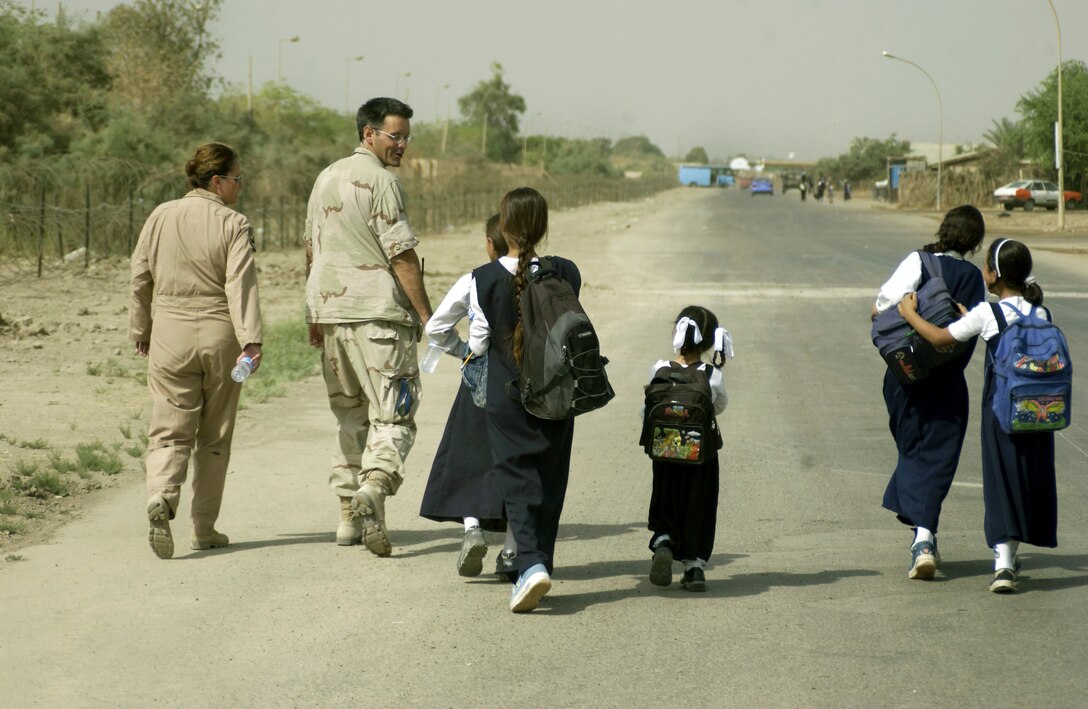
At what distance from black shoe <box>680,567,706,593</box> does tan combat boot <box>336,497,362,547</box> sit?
5.27ft

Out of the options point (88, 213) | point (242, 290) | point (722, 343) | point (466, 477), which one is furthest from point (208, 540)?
point (88, 213)

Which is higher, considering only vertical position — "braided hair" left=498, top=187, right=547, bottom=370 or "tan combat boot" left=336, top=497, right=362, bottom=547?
"braided hair" left=498, top=187, right=547, bottom=370

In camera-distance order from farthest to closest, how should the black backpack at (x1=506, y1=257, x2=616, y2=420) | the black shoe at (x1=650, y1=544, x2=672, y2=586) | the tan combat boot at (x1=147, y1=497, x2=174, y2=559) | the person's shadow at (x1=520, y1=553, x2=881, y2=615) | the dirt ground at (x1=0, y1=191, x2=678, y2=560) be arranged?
the dirt ground at (x1=0, y1=191, x2=678, y2=560)
the tan combat boot at (x1=147, y1=497, x2=174, y2=559)
the black shoe at (x1=650, y1=544, x2=672, y2=586)
the person's shadow at (x1=520, y1=553, x2=881, y2=615)
the black backpack at (x1=506, y1=257, x2=616, y2=420)

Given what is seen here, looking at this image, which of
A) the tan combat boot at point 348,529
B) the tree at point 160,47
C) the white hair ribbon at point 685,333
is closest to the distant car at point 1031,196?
the tree at point 160,47

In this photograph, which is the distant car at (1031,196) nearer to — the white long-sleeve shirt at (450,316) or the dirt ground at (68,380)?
the dirt ground at (68,380)

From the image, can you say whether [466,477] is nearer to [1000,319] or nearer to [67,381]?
[1000,319]

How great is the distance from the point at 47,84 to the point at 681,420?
2851 cm

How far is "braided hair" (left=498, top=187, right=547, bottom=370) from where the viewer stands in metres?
5.13

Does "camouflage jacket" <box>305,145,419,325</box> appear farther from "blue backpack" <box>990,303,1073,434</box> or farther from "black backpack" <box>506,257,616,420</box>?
"blue backpack" <box>990,303,1073,434</box>

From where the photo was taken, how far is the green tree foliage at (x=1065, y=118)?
2375 inches

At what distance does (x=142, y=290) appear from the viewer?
614 cm

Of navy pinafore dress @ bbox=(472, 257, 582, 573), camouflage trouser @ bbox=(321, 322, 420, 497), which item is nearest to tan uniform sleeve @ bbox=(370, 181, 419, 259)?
camouflage trouser @ bbox=(321, 322, 420, 497)

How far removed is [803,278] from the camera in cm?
2409

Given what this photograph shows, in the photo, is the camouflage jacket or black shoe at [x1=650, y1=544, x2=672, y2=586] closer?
black shoe at [x1=650, y1=544, x2=672, y2=586]
